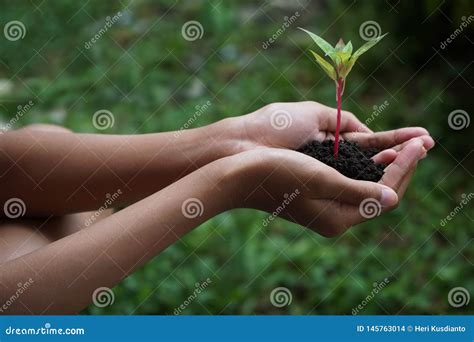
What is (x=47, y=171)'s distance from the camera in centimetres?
215

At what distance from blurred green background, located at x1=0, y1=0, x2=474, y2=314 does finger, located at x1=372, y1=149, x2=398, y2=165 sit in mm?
1045

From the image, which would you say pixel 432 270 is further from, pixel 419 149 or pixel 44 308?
pixel 44 308

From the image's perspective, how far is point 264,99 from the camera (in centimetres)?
382

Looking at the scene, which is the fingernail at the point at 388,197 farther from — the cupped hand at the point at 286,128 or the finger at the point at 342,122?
the finger at the point at 342,122

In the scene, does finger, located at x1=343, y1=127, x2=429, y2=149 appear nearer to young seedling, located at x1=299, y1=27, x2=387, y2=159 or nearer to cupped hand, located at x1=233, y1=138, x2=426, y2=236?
cupped hand, located at x1=233, y1=138, x2=426, y2=236

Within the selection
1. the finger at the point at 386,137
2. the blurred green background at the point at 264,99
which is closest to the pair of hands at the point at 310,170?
the finger at the point at 386,137

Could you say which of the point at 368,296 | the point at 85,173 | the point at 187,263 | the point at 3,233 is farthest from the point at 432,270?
the point at 3,233

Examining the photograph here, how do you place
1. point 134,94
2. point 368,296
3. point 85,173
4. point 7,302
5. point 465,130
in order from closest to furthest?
point 7,302, point 85,173, point 368,296, point 465,130, point 134,94

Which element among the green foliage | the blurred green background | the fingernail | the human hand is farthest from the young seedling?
the blurred green background

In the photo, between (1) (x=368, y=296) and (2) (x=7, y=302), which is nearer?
(2) (x=7, y=302)

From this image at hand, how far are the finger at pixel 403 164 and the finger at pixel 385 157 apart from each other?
0.11 feet

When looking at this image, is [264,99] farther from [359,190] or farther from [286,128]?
[359,190]

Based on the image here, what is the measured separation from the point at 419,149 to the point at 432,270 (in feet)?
4.20

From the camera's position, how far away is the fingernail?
1.99m
